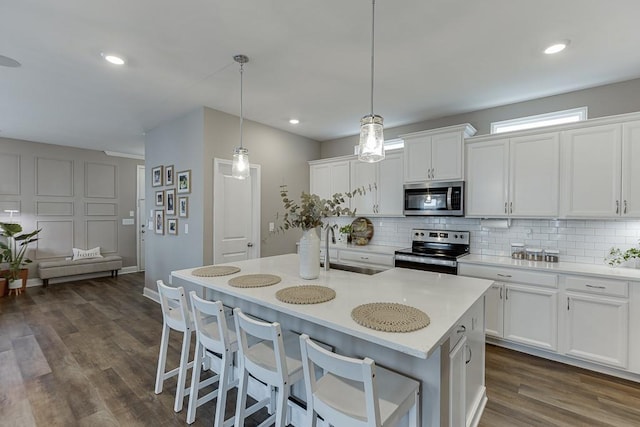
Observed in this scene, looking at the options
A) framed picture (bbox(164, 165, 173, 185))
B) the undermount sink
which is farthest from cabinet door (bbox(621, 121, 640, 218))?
framed picture (bbox(164, 165, 173, 185))

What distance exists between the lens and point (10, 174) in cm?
541

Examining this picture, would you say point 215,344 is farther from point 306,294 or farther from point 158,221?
point 158,221

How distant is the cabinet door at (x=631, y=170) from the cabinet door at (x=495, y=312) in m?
1.29

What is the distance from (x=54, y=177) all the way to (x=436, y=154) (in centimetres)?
706

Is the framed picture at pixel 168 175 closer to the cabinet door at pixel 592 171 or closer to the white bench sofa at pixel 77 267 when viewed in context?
the white bench sofa at pixel 77 267

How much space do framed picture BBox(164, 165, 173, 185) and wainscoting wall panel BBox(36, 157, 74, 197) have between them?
126 inches

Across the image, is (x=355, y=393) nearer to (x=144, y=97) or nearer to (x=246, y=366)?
(x=246, y=366)

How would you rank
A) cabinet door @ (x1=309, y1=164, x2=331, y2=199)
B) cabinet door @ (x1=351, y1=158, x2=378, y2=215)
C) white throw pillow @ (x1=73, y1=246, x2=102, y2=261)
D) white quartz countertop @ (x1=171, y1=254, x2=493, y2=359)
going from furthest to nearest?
white throw pillow @ (x1=73, y1=246, x2=102, y2=261) < cabinet door @ (x1=309, y1=164, x2=331, y2=199) < cabinet door @ (x1=351, y1=158, x2=378, y2=215) < white quartz countertop @ (x1=171, y1=254, x2=493, y2=359)

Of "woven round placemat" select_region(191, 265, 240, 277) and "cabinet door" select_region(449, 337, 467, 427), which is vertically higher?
"woven round placemat" select_region(191, 265, 240, 277)

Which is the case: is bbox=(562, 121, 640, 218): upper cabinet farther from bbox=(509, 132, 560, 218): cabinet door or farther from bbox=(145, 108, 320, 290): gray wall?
bbox=(145, 108, 320, 290): gray wall

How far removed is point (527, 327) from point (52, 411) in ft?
13.5

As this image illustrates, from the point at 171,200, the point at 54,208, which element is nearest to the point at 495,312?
the point at 171,200

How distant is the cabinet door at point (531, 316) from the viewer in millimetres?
2854

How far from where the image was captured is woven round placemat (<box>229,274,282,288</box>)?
2.02m
